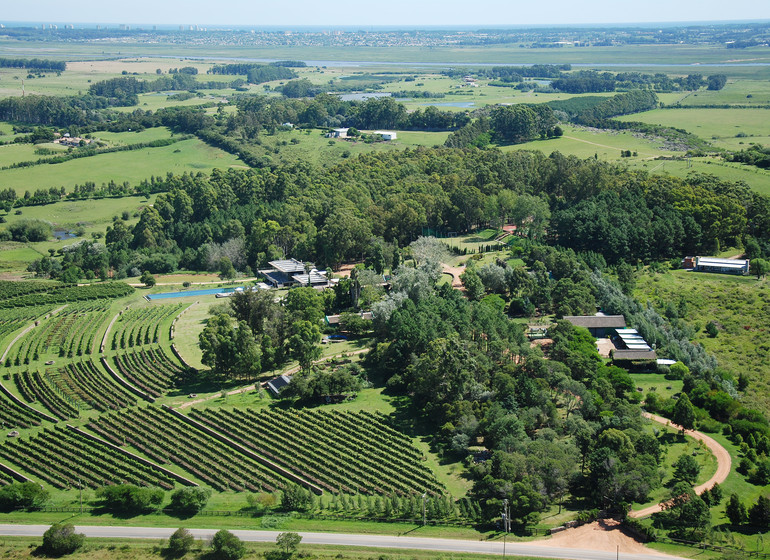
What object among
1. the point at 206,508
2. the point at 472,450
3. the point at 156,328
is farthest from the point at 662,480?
the point at 156,328

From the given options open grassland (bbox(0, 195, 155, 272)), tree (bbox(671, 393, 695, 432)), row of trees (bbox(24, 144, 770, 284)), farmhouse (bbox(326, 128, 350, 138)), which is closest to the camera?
tree (bbox(671, 393, 695, 432))

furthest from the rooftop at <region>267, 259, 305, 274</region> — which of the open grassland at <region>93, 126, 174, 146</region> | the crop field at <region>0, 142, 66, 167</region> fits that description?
the open grassland at <region>93, 126, 174, 146</region>

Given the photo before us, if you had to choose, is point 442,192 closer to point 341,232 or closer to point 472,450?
point 341,232

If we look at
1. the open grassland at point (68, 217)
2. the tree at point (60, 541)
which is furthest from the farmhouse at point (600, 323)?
the open grassland at point (68, 217)

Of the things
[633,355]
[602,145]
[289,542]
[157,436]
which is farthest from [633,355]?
[602,145]

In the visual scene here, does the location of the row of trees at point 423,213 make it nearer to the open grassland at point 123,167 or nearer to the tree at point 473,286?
the tree at point 473,286

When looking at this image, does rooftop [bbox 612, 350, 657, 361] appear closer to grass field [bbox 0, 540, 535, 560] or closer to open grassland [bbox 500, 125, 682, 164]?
grass field [bbox 0, 540, 535, 560]
